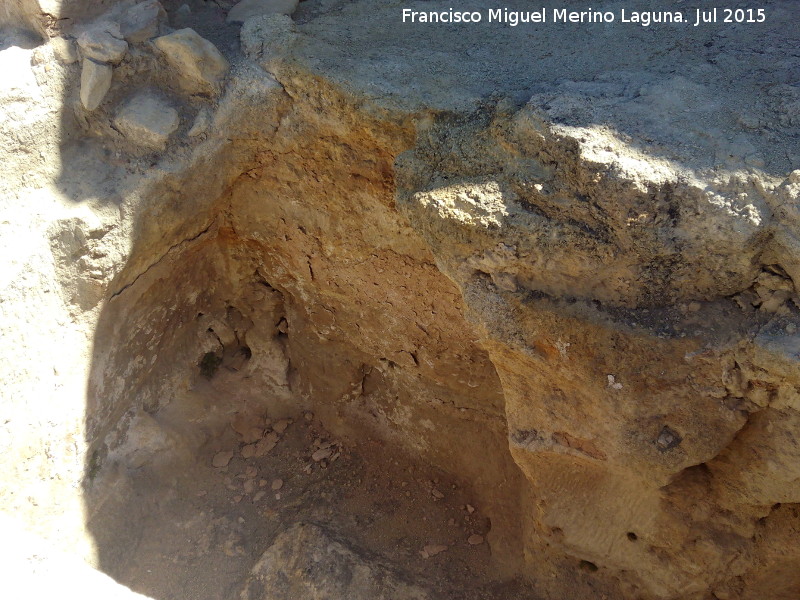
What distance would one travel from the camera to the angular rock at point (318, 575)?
8.45 ft

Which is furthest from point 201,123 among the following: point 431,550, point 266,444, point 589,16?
point 431,550

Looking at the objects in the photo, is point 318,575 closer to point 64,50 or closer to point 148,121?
point 148,121

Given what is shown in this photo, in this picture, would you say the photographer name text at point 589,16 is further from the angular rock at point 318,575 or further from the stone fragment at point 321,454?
the angular rock at point 318,575

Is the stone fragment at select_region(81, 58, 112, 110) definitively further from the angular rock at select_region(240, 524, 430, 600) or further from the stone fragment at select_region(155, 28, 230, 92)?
the angular rock at select_region(240, 524, 430, 600)

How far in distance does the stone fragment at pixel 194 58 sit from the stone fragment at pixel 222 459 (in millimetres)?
1510

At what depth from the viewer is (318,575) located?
260 cm

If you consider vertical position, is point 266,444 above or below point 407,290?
below

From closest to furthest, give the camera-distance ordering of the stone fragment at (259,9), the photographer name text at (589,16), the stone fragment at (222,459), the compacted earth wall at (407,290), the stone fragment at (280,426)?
the compacted earth wall at (407,290) → the photographer name text at (589,16) → the stone fragment at (259,9) → the stone fragment at (222,459) → the stone fragment at (280,426)

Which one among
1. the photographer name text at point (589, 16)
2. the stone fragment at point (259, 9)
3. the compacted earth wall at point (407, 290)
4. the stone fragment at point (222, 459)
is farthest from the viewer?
the stone fragment at point (222, 459)

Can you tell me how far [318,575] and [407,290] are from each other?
3.45 ft

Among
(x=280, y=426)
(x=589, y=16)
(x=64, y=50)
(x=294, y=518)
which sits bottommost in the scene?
(x=294, y=518)

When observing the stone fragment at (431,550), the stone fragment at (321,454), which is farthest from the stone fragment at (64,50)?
the stone fragment at (431,550)

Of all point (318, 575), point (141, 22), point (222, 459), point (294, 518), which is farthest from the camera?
point (222, 459)

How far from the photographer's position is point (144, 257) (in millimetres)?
2479
